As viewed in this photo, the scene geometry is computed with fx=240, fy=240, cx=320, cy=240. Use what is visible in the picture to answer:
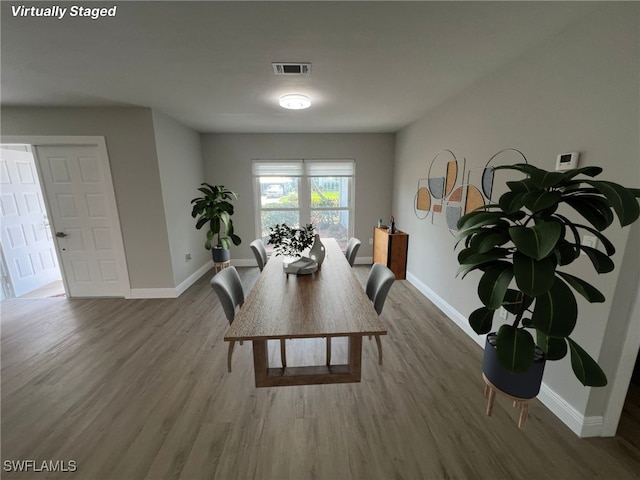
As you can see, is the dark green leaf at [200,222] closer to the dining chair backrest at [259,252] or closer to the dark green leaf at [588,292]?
the dining chair backrest at [259,252]

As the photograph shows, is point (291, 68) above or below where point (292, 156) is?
above

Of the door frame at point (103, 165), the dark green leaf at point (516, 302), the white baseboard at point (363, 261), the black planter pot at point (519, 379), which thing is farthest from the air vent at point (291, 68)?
the white baseboard at point (363, 261)

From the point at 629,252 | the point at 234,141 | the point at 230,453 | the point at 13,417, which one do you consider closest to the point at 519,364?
the point at 629,252

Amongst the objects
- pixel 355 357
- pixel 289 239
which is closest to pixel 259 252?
pixel 289 239

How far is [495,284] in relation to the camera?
3.62 ft

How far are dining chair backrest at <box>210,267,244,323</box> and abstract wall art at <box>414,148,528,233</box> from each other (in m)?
2.20

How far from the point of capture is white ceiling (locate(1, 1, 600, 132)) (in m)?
1.41

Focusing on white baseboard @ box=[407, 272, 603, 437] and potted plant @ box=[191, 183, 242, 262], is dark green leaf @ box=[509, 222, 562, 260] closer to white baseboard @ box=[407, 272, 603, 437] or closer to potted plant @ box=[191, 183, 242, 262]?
white baseboard @ box=[407, 272, 603, 437]

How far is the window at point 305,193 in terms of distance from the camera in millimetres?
4688

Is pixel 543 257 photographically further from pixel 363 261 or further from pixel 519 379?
pixel 363 261

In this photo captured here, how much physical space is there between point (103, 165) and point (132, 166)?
36cm

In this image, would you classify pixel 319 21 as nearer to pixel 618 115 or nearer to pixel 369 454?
pixel 618 115

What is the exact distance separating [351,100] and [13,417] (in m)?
3.99

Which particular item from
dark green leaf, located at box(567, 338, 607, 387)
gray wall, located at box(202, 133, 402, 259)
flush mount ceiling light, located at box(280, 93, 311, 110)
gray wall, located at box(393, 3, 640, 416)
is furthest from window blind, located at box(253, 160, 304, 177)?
dark green leaf, located at box(567, 338, 607, 387)
